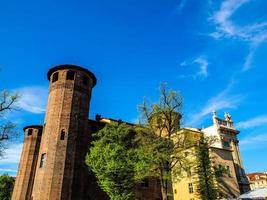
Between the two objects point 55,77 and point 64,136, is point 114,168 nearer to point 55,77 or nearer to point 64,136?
point 64,136

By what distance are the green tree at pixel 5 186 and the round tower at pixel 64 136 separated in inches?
1457

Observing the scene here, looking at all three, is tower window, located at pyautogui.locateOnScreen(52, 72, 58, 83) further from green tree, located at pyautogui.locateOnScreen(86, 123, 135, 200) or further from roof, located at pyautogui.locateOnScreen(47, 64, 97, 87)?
green tree, located at pyautogui.locateOnScreen(86, 123, 135, 200)

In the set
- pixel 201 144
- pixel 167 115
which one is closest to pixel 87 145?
pixel 167 115

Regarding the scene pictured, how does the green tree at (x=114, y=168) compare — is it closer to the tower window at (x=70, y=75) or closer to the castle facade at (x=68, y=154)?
the castle facade at (x=68, y=154)

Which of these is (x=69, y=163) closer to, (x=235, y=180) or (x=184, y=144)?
(x=184, y=144)

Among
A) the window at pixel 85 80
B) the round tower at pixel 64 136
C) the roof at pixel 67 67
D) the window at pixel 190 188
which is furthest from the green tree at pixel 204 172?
the roof at pixel 67 67

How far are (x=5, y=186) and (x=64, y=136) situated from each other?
134 ft

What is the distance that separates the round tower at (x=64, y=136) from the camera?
29.0m

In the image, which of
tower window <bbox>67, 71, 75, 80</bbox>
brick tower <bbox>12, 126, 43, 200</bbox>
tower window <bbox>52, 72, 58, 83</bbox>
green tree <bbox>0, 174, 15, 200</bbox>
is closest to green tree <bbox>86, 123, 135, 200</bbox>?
tower window <bbox>67, 71, 75, 80</bbox>

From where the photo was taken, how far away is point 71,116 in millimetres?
32469

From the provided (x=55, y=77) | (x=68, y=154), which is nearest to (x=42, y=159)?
(x=68, y=154)

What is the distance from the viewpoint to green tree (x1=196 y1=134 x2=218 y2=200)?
1243 inches

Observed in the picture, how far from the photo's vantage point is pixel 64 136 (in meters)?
31.3

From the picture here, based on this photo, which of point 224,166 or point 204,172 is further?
point 224,166
